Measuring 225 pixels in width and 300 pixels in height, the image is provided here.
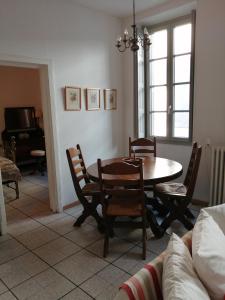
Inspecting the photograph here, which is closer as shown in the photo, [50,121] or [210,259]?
[210,259]

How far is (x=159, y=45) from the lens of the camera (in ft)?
12.6

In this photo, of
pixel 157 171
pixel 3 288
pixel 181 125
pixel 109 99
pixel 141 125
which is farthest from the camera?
pixel 141 125

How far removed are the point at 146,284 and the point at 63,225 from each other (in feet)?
7.04

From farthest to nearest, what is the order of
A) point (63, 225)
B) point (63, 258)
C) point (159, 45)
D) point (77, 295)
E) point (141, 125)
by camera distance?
point (141, 125) → point (159, 45) → point (63, 225) → point (63, 258) → point (77, 295)

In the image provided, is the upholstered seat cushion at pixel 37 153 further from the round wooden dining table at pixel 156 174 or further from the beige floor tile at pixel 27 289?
the beige floor tile at pixel 27 289

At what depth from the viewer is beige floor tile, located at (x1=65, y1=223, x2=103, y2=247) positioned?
262 cm

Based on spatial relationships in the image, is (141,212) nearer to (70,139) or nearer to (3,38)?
(70,139)

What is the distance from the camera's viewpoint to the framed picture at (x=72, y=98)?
3.29m

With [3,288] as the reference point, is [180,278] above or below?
above

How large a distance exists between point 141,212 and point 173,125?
1.95m

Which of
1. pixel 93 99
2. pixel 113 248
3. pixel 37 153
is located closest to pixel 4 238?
pixel 113 248

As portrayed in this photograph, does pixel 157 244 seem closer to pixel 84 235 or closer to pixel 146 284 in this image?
pixel 84 235

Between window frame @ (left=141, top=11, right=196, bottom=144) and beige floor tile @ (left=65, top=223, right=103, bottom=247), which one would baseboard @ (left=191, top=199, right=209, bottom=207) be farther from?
beige floor tile @ (left=65, top=223, right=103, bottom=247)

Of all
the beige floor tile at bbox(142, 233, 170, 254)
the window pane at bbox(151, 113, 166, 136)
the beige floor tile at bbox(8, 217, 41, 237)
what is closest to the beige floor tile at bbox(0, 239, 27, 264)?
the beige floor tile at bbox(8, 217, 41, 237)
